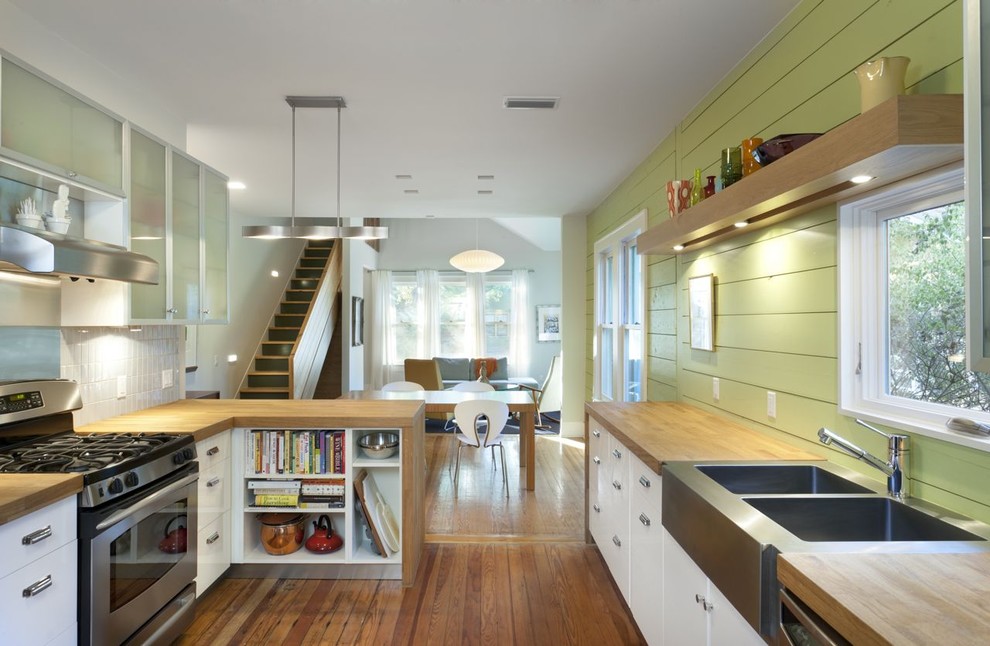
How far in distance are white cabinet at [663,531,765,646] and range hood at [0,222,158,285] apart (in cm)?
222

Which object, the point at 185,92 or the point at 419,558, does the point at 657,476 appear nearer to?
the point at 419,558

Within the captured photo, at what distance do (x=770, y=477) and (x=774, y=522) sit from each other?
492 mm

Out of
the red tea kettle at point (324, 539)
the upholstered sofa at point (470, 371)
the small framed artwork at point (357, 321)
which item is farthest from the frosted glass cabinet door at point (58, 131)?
the upholstered sofa at point (470, 371)

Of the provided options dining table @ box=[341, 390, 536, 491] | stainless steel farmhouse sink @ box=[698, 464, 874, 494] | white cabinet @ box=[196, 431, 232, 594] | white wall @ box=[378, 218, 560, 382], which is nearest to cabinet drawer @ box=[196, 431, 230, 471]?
white cabinet @ box=[196, 431, 232, 594]

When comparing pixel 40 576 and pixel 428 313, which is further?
pixel 428 313

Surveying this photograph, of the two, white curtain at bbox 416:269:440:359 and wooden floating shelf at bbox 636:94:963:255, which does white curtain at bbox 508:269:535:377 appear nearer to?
white curtain at bbox 416:269:440:359

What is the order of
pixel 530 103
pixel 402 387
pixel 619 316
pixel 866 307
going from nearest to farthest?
pixel 866 307
pixel 530 103
pixel 619 316
pixel 402 387

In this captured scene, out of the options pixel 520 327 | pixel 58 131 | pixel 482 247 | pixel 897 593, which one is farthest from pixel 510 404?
pixel 482 247

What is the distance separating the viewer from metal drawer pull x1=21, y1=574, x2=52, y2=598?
4.89ft

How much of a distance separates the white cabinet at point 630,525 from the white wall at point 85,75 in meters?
2.80

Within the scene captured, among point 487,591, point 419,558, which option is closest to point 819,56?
point 487,591

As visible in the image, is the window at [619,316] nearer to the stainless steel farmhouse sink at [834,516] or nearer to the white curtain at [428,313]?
the stainless steel farmhouse sink at [834,516]

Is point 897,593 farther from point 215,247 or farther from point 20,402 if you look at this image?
point 215,247

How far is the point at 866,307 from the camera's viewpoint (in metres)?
1.73
